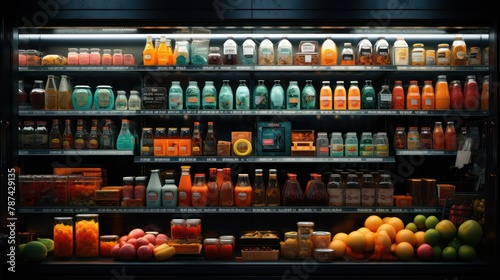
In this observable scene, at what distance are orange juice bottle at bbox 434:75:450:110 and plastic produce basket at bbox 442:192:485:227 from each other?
30.4 inches

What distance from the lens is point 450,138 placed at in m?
5.04

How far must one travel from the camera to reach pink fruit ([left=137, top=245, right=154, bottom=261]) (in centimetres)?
451

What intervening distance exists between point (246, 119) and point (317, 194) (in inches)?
39.1

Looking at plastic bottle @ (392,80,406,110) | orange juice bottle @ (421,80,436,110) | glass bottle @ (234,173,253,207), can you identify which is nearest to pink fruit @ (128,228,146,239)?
glass bottle @ (234,173,253,207)

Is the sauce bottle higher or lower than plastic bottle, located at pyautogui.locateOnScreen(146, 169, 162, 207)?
higher

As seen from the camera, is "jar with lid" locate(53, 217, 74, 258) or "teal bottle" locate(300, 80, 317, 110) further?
"teal bottle" locate(300, 80, 317, 110)

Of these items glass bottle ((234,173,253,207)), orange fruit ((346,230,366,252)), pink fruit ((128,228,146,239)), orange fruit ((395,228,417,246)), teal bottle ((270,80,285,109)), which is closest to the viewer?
orange fruit ((346,230,366,252))

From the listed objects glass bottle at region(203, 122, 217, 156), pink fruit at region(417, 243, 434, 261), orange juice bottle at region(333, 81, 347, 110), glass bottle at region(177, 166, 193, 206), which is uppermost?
orange juice bottle at region(333, 81, 347, 110)

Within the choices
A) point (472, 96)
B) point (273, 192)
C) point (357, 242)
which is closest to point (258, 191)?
point (273, 192)

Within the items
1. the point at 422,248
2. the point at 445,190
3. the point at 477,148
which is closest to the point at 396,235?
the point at 422,248

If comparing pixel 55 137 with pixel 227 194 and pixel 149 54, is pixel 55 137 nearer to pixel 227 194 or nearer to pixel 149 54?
pixel 149 54

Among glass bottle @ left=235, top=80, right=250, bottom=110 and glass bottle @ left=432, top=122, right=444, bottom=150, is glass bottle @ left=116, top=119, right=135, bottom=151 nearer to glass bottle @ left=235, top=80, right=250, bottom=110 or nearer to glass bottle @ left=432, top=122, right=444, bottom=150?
glass bottle @ left=235, top=80, right=250, bottom=110

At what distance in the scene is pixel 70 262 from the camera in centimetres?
451

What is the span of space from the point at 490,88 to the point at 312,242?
1.89 meters
